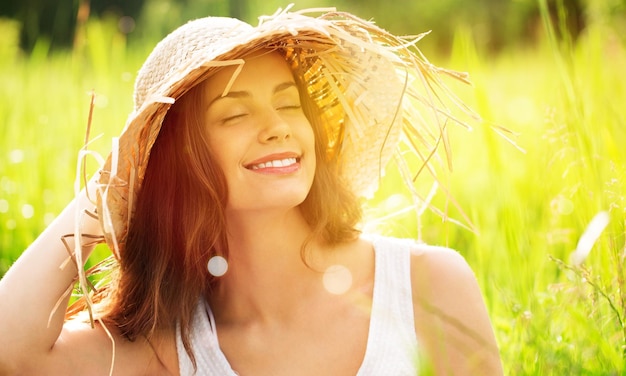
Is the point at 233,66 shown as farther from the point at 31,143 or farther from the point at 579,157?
the point at 31,143

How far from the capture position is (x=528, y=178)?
142 inches

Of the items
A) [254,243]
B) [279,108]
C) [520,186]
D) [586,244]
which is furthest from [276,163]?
[520,186]

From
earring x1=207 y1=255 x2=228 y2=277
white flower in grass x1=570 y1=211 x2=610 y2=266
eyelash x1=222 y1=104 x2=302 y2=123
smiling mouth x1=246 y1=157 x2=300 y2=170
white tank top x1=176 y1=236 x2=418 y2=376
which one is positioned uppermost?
eyelash x1=222 y1=104 x2=302 y2=123

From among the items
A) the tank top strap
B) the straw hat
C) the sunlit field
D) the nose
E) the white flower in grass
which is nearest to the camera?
the white flower in grass

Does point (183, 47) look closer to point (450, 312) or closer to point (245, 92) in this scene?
point (245, 92)

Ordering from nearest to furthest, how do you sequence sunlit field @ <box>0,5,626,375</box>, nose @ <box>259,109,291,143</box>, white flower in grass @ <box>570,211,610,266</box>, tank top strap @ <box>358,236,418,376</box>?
white flower in grass @ <box>570,211,610,266</box> → sunlit field @ <box>0,5,626,375</box> → nose @ <box>259,109,291,143</box> → tank top strap @ <box>358,236,418,376</box>

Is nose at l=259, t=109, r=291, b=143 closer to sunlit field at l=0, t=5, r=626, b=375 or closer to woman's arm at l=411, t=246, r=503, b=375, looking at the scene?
sunlit field at l=0, t=5, r=626, b=375

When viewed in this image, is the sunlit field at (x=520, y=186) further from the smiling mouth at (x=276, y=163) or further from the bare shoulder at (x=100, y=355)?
the smiling mouth at (x=276, y=163)

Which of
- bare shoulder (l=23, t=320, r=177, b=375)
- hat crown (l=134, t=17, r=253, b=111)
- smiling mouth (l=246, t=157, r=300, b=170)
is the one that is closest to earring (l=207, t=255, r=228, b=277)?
bare shoulder (l=23, t=320, r=177, b=375)

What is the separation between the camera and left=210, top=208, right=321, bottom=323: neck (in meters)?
2.31

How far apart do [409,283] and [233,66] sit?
77 cm

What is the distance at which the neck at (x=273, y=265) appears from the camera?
231 centimetres

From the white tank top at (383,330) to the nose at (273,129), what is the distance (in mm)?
492

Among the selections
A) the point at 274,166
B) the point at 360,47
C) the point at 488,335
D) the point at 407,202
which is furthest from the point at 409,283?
the point at 407,202
